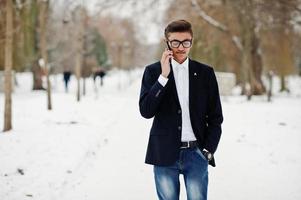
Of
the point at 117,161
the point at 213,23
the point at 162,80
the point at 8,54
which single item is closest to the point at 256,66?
the point at 213,23

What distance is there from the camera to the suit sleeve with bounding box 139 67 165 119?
10.9 feet

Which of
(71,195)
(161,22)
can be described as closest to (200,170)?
(71,195)

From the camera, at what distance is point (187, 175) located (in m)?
3.53

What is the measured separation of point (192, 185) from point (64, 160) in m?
4.76

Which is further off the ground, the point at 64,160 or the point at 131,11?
the point at 131,11

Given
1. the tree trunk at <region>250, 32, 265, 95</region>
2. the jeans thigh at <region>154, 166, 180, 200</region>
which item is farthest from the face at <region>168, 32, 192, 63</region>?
the tree trunk at <region>250, 32, 265, 95</region>

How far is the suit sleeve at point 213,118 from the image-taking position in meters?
3.51

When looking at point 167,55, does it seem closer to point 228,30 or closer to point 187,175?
point 187,175

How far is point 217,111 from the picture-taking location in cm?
357

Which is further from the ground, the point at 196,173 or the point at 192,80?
the point at 192,80

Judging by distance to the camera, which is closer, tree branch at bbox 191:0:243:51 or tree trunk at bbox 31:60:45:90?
tree branch at bbox 191:0:243:51

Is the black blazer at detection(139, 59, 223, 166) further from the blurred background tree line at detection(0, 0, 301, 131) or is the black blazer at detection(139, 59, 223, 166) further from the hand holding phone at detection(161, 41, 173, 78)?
the blurred background tree line at detection(0, 0, 301, 131)

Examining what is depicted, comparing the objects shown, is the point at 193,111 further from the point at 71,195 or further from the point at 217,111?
the point at 71,195

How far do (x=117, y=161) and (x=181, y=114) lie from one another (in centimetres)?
513
